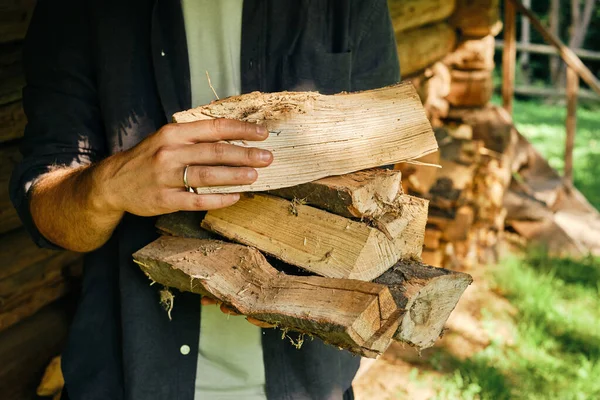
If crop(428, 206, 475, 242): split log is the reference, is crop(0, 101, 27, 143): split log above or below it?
above

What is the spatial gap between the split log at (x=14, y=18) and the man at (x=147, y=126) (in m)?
0.54

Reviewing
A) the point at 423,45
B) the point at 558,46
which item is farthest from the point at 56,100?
the point at 558,46

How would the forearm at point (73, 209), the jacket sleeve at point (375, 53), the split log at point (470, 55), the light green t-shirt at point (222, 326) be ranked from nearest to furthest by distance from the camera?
the forearm at point (73, 209), the light green t-shirt at point (222, 326), the jacket sleeve at point (375, 53), the split log at point (470, 55)

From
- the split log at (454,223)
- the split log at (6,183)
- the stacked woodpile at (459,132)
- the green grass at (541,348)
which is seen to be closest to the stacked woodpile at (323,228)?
the split log at (6,183)

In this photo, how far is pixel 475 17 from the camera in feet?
19.2

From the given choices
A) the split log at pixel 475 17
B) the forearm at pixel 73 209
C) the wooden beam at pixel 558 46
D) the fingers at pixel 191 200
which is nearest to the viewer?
the fingers at pixel 191 200

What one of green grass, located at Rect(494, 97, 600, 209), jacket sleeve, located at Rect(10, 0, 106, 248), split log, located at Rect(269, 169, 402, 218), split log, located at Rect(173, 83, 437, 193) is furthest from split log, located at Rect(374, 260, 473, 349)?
green grass, located at Rect(494, 97, 600, 209)

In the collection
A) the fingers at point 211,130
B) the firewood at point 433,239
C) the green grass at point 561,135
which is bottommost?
the green grass at point 561,135

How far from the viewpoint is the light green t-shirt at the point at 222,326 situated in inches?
76.0

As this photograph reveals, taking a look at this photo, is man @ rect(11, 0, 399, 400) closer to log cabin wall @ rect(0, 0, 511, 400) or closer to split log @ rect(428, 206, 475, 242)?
log cabin wall @ rect(0, 0, 511, 400)

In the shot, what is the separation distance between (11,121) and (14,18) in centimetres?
37

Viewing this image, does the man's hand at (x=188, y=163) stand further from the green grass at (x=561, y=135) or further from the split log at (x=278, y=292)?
the green grass at (x=561, y=135)

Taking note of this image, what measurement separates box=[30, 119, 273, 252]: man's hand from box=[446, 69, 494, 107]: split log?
16.6 ft

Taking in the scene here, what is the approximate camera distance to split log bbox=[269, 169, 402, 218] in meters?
1.42
